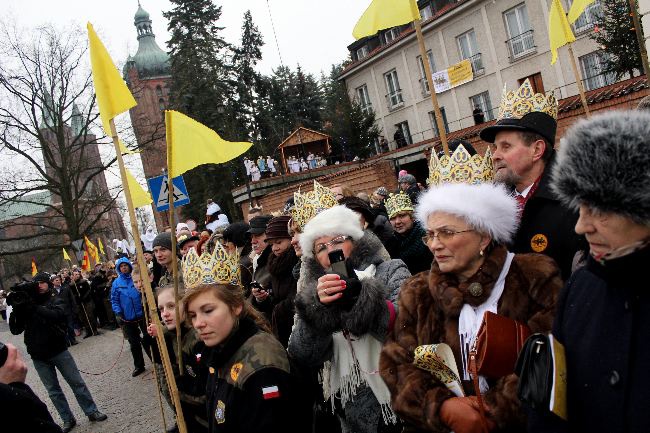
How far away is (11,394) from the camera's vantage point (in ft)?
7.94

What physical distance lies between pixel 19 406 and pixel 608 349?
8.09 feet

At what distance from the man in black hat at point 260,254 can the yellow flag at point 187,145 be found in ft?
4.66

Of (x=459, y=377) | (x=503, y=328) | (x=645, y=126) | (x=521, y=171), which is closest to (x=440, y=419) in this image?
(x=459, y=377)

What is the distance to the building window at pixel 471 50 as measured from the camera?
27750mm

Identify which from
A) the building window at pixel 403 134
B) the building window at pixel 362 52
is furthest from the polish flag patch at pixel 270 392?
the building window at pixel 362 52

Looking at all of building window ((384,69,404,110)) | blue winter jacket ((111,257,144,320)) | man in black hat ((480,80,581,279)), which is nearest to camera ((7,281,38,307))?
→ blue winter jacket ((111,257,144,320))

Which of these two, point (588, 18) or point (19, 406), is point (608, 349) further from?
point (588, 18)

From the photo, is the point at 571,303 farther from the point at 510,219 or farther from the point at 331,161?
the point at 331,161

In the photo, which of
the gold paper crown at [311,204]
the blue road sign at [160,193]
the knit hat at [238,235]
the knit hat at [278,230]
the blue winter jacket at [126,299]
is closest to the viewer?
the gold paper crown at [311,204]

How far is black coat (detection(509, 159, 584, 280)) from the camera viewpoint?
2.68 meters

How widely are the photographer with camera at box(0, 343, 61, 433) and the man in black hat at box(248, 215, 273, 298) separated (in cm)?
194

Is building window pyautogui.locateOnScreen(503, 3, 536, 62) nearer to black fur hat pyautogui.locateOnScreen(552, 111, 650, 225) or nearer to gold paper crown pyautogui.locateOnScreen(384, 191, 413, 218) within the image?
gold paper crown pyautogui.locateOnScreen(384, 191, 413, 218)

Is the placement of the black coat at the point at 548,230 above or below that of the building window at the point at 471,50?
below

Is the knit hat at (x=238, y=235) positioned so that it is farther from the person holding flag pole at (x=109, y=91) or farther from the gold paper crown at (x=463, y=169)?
the gold paper crown at (x=463, y=169)
